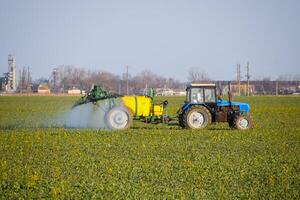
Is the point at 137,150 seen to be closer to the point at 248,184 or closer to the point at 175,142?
the point at 175,142

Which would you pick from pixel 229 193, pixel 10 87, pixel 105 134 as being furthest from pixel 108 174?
pixel 10 87

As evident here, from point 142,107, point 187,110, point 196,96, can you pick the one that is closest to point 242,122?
point 196,96

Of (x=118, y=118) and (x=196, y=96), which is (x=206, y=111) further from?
(x=118, y=118)

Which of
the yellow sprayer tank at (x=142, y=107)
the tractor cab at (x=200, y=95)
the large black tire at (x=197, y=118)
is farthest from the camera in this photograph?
the yellow sprayer tank at (x=142, y=107)

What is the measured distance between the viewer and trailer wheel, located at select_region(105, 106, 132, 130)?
24.9m

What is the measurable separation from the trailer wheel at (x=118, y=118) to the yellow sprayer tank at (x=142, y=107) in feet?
1.80

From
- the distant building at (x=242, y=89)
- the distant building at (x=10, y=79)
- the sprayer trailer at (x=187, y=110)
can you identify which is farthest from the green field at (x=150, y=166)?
the distant building at (x=10, y=79)

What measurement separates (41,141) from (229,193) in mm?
10918

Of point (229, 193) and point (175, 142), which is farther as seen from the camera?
point (175, 142)

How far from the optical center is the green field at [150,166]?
11.2m

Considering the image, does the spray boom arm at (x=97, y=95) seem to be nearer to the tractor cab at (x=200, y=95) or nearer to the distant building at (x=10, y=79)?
the tractor cab at (x=200, y=95)

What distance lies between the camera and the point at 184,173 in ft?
43.3

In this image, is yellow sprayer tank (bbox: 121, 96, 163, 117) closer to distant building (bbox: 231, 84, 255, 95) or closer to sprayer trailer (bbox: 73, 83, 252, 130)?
sprayer trailer (bbox: 73, 83, 252, 130)

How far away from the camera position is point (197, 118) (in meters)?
24.4
